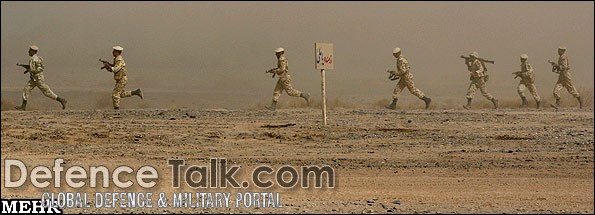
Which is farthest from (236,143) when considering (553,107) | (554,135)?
(553,107)

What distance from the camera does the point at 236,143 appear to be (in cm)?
1427

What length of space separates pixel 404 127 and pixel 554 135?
2756mm

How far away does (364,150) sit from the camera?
13.4 meters

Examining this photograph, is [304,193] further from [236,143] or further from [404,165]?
[236,143]

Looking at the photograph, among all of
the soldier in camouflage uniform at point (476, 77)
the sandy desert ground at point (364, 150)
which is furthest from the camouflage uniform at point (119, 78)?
the soldier in camouflage uniform at point (476, 77)

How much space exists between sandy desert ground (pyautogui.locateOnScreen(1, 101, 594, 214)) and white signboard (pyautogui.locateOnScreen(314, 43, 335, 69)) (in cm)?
120

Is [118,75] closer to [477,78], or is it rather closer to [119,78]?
[119,78]

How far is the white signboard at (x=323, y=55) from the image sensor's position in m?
16.3

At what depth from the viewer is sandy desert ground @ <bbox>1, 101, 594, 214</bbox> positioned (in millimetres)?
9516

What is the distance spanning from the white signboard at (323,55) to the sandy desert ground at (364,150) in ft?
3.93

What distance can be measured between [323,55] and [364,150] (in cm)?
343

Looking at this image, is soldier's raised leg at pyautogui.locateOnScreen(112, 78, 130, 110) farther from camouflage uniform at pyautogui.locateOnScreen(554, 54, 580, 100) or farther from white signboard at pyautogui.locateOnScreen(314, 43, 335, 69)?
camouflage uniform at pyautogui.locateOnScreen(554, 54, 580, 100)

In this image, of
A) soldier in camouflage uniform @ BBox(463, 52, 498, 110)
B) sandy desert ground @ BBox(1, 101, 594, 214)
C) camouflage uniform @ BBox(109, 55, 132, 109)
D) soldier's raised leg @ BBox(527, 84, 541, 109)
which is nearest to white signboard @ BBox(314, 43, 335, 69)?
sandy desert ground @ BBox(1, 101, 594, 214)

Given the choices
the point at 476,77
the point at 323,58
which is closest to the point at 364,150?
the point at 323,58
